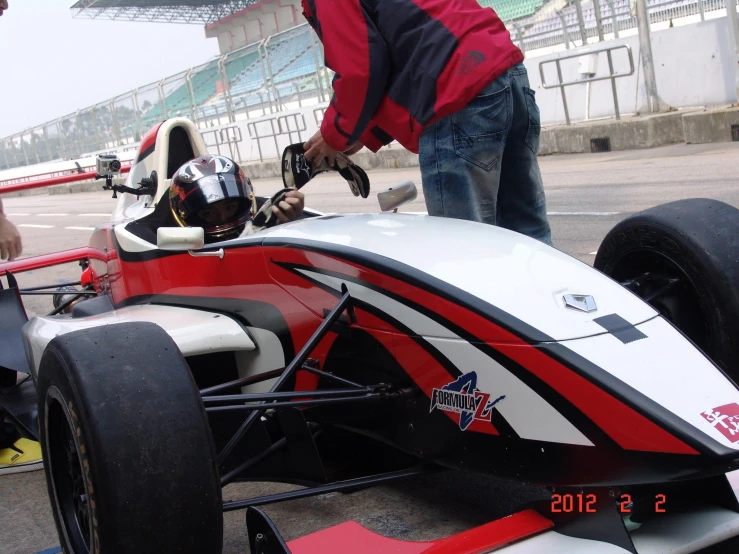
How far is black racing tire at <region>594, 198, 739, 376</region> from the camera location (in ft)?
9.52

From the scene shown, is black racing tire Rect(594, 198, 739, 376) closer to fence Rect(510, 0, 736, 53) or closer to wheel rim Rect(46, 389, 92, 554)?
wheel rim Rect(46, 389, 92, 554)

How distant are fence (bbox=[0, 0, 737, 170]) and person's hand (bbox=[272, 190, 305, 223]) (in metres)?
10.2

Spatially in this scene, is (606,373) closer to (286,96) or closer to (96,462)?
(96,462)

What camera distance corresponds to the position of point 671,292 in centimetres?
312

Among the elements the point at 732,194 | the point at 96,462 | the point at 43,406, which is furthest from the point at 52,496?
the point at 732,194

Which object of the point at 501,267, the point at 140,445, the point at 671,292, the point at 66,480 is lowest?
the point at 66,480

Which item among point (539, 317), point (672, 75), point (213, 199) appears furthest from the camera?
point (672, 75)

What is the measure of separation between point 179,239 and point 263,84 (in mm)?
20212

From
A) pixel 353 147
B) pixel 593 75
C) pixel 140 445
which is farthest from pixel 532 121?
pixel 593 75

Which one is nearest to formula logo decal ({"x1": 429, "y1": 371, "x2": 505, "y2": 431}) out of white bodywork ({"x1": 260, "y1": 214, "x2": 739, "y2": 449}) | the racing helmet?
white bodywork ({"x1": 260, "y1": 214, "x2": 739, "y2": 449})

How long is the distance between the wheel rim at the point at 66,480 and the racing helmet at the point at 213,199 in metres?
1.30

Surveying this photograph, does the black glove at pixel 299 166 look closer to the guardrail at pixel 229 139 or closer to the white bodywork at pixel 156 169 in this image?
the white bodywork at pixel 156 169

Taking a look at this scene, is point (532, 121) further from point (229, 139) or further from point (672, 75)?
point (229, 139)

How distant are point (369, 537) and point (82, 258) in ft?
12.8
